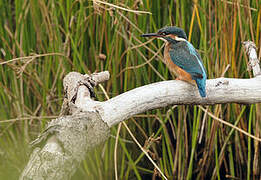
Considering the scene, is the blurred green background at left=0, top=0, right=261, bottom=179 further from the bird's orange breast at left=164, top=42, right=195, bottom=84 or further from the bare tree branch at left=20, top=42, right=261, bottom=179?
the bare tree branch at left=20, top=42, right=261, bottom=179

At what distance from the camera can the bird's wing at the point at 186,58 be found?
1566 mm

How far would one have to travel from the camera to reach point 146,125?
225cm

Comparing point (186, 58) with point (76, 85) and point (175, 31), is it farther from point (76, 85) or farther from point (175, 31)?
point (76, 85)

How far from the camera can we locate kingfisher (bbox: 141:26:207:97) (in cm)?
153

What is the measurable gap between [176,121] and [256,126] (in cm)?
46

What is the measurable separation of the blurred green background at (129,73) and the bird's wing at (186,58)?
9.8 inches

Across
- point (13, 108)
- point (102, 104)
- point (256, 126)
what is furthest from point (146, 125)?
point (102, 104)

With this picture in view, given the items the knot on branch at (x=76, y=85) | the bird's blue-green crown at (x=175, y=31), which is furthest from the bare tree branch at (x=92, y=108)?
the bird's blue-green crown at (x=175, y=31)

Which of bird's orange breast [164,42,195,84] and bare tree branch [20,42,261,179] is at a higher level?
bird's orange breast [164,42,195,84]

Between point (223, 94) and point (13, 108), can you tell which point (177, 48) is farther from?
point (13, 108)

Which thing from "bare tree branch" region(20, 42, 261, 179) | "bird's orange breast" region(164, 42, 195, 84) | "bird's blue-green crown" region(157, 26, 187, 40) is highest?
"bird's blue-green crown" region(157, 26, 187, 40)

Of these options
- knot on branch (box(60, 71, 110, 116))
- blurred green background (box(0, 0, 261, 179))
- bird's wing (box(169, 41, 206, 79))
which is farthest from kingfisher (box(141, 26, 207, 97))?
knot on branch (box(60, 71, 110, 116))

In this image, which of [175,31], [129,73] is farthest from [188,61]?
[129,73]

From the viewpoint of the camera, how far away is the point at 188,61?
1643mm
